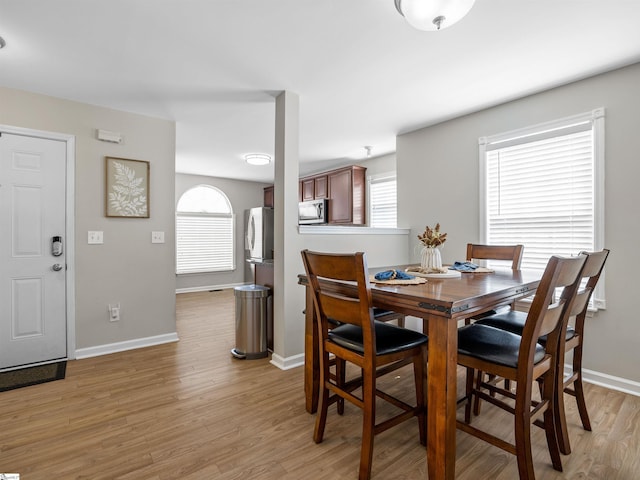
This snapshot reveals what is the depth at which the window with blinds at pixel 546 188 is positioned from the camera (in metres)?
2.52

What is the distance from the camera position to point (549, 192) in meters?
2.77

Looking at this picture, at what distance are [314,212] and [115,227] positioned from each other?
300cm

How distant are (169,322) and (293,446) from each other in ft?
7.52

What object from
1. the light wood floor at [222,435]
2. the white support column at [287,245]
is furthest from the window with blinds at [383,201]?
the light wood floor at [222,435]

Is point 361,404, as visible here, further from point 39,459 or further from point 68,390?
point 68,390

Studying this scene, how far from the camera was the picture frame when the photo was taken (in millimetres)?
3131

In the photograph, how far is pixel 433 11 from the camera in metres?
1.65

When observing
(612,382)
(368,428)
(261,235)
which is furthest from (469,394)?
(261,235)

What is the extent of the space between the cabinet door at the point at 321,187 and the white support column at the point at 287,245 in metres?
2.60

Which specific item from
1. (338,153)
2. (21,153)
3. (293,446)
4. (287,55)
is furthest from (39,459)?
(338,153)

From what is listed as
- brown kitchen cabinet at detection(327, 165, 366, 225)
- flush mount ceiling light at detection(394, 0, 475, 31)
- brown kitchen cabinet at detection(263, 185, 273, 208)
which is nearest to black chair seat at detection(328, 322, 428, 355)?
flush mount ceiling light at detection(394, 0, 475, 31)

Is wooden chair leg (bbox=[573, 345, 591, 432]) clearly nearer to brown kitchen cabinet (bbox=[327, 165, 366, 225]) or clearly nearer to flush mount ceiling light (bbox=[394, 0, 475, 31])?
flush mount ceiling light (bbox=[394, 0, 475, 31])

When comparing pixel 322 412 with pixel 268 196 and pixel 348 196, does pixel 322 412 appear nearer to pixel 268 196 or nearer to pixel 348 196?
pixel 348 196

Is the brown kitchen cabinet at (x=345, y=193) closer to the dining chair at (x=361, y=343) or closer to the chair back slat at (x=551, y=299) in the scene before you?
the dining chair at (x=361, y=343)
